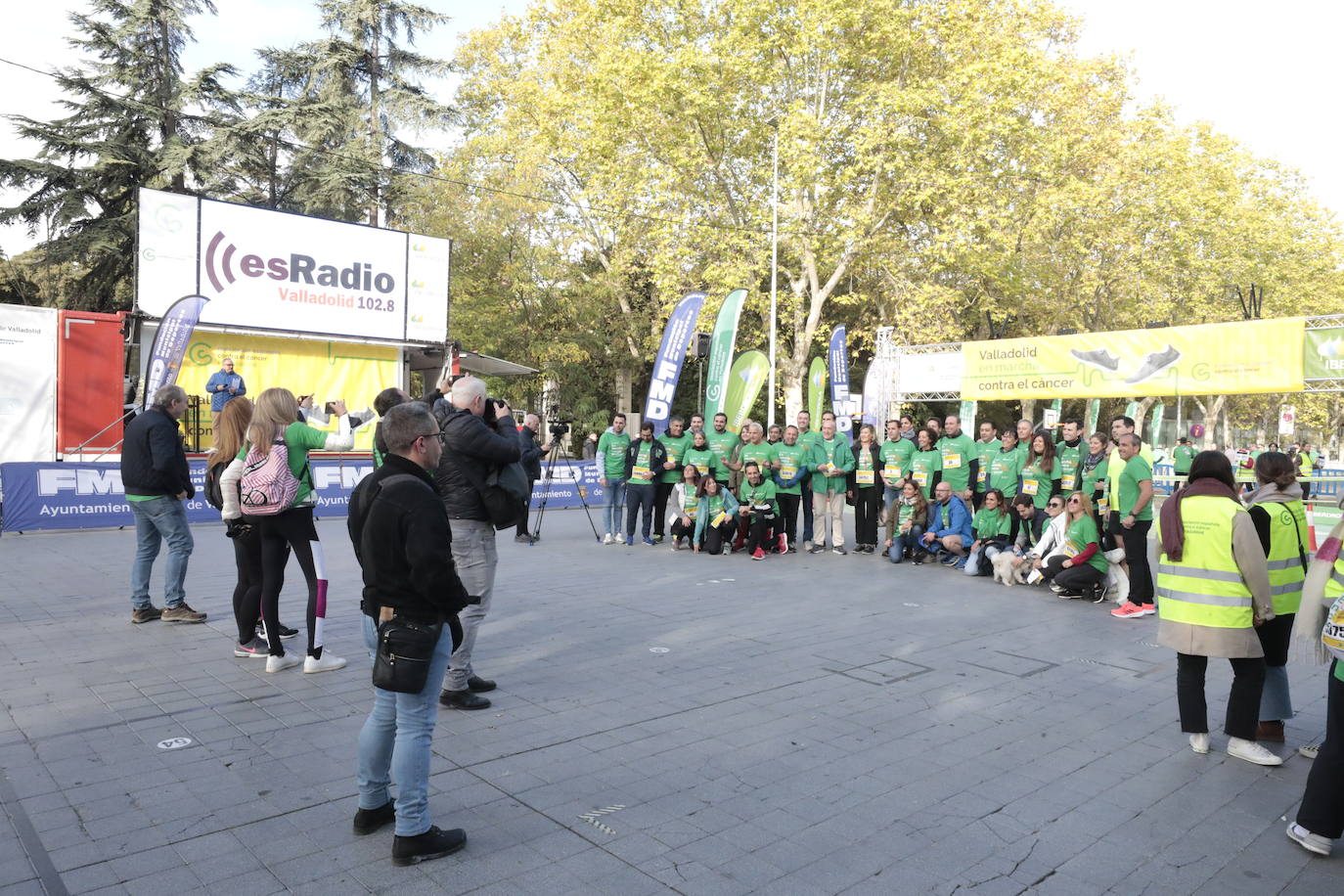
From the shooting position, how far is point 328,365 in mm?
18891

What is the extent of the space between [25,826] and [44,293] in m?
34.6

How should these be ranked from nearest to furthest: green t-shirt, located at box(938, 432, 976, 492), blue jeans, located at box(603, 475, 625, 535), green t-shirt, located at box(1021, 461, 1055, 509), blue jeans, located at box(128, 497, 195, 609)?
1. blue jeans, located at box(128, 497, 195, 609)
2. green t-shirt, located at box(1021, 461, 1055, 509)
3. green t-shirt, located at box(938, 432, 976, 492)
4. blue jeans, located at box(603, 475, 625, 535)

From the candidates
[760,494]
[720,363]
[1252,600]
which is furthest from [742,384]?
[1252,600]

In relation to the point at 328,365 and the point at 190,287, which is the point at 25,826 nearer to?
the point at 190,287

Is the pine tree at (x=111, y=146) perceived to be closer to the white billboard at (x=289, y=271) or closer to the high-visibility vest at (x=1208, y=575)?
the white billboard at (x=289, y=271)

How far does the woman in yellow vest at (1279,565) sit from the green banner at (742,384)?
13.0 m

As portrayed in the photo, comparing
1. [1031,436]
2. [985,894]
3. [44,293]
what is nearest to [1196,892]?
[985,894]

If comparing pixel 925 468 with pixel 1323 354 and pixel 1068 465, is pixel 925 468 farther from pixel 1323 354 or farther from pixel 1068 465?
pixel 1323 354

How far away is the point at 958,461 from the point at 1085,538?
2.38m

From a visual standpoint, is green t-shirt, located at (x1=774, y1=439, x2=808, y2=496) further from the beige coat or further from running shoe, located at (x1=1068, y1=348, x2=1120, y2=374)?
the beige coat

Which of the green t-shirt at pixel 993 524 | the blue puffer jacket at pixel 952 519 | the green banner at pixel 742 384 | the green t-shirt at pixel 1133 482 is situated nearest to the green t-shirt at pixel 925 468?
the blue puffer jacket at pixel 952 519

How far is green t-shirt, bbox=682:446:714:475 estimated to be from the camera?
1223 centimetres

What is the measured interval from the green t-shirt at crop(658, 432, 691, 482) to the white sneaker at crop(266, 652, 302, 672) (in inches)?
282

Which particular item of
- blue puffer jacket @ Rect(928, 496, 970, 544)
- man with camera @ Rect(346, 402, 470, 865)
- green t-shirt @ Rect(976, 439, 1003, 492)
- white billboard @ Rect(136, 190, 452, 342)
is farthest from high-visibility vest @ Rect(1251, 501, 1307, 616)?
white billboard @ Rect(136, 190, 452, 342)
